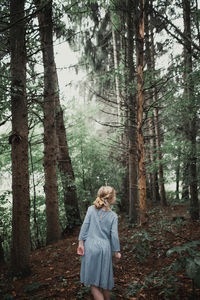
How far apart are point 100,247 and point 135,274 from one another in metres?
1.63

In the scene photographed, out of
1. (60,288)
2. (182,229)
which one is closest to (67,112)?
(182,229)

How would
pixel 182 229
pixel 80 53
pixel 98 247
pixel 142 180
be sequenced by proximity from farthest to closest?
pixel 80 53 < pixel 182 229 < pixel 142 180 < pixel 98 247

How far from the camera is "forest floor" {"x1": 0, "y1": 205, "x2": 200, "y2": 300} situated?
270 centimetres

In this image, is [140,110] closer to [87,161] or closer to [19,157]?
[19,157]

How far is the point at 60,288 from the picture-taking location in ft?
11.7

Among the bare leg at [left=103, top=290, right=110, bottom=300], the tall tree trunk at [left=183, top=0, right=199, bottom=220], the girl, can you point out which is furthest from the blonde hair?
the tall tree trunk at [left=183, top=0, right=199, bottom=220]

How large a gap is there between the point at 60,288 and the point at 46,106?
5368 millimetres

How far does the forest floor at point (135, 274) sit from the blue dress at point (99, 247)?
2.35ft

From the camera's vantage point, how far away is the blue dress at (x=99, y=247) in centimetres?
264

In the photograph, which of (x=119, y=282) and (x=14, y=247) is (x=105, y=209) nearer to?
(x=119, y=282)

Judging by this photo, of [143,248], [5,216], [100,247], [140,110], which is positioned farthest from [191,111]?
[5,216]

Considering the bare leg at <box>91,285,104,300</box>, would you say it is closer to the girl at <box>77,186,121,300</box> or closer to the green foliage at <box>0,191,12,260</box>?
the girl at <box>77,186,121,300</box>

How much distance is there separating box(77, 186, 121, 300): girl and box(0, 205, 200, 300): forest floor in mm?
673

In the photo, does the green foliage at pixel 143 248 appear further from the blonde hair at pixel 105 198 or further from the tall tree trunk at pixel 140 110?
the blonde hair at pixel 105 198
